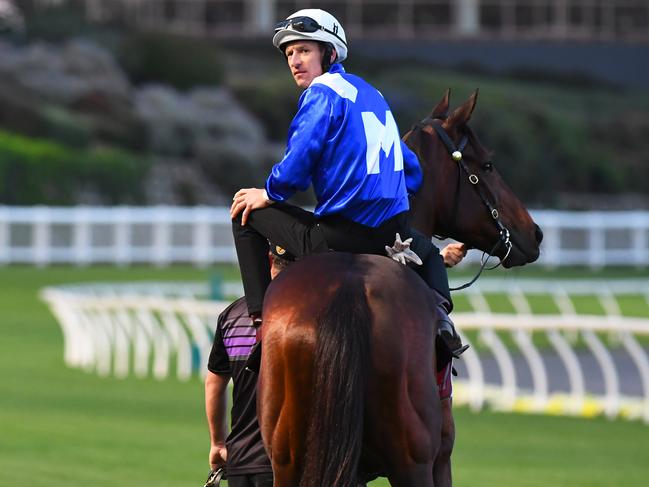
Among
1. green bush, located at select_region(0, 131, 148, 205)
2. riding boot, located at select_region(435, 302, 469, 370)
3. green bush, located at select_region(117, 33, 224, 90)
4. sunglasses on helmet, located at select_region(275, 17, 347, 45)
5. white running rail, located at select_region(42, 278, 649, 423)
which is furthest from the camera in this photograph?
green bush, located at select_region(117, 33, 224, 90)

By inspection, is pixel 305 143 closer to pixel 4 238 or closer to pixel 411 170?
pixel 411 170

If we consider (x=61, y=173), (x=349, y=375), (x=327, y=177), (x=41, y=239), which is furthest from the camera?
(x=61, y=173)

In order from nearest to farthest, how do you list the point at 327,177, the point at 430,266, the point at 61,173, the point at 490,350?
the point at 327,177, the point at 430,266, the point at 490,350, the point at 61,173

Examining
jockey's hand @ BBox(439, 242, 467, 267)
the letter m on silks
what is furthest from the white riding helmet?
jockey's hand @ BBox(439, 242, 467, 267)

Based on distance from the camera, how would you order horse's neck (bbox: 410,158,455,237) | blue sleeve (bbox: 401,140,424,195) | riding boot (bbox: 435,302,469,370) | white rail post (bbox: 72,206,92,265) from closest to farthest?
riding boot (bbox: 435,302,469,370), blue sleeve (bbox: 401,140,424,195), horse's neck (bbox: 410,158,455,237), white rail post (bbox: 72,206,92,265)

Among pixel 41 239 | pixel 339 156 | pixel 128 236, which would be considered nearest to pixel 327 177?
pixel 339 156

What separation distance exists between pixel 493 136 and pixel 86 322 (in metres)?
23.8

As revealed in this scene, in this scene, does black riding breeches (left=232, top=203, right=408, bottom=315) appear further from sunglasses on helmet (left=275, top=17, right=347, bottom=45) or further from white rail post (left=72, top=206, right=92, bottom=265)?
white rail post (left=72, top=206, right=92, bottom=265)

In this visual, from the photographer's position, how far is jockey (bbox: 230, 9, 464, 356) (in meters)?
4.79

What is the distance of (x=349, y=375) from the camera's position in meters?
4.39

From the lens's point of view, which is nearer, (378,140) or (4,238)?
(378,140)

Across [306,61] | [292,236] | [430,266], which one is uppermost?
[306,61]

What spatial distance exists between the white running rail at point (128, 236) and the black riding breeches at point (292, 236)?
73.9 ft

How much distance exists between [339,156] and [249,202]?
290mm
